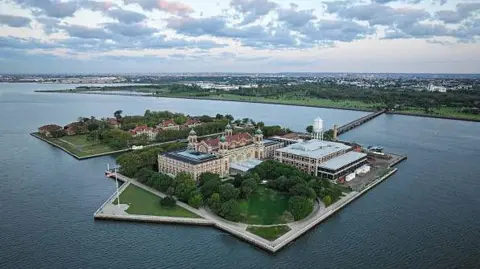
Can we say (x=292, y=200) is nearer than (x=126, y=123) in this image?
Yes

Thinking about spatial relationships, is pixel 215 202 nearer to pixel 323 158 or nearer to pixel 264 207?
pixel 264 207

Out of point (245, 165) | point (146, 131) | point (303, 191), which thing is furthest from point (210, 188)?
point (146, 131)

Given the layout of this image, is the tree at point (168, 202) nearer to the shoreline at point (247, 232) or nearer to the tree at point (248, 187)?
the shoreline at point (247, 232)

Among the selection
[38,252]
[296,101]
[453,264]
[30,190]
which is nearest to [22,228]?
[38,252]

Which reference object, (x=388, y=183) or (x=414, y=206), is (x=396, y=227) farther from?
(x=388, y=183)

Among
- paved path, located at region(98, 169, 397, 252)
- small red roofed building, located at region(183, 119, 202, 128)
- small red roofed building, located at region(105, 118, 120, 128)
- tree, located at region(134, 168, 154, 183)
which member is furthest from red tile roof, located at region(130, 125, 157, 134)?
paved path, located at region(98, 169, 397, 252)

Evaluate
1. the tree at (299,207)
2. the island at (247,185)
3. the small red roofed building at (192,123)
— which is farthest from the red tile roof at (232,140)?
the small red roofed building at (192,123)
